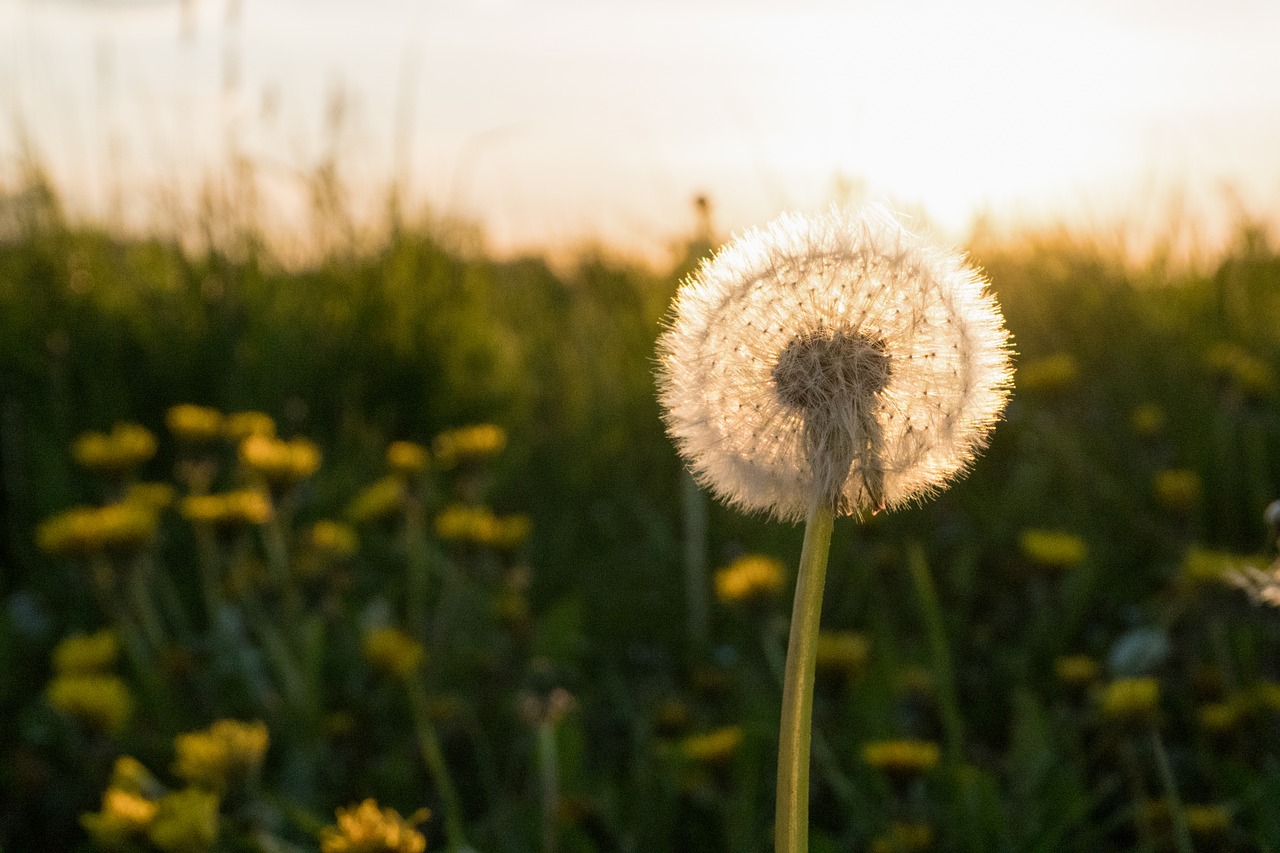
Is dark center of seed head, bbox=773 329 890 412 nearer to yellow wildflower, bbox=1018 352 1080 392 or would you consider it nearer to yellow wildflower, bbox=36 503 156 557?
yellow wildflower, bbox=36 503 156 557

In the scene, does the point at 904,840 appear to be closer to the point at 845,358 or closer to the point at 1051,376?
the point at 845,358

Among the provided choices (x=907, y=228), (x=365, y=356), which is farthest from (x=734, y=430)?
(x=365, y=356)

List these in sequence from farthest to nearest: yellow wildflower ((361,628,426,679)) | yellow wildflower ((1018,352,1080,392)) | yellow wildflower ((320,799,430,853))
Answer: yellow wildflower ((1018,352,1080,392))
yellow wildflower ((361,628,426,679))
yellow wildflower ((320,799,430,853))

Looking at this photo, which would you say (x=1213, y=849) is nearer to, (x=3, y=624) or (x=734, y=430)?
(x=734, y=430)

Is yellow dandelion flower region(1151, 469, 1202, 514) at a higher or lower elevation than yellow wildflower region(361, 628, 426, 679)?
higher

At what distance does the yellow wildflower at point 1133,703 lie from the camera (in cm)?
150

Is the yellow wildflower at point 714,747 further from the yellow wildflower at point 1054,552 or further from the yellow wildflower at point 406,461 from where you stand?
the yellow wildflower at point 406,461

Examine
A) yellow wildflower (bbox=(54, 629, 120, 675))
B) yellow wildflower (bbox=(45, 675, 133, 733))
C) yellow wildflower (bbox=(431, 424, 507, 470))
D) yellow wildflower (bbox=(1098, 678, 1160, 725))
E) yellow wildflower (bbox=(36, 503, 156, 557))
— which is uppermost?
yellow wildflower (bbox=(431, 424, 507, 470))

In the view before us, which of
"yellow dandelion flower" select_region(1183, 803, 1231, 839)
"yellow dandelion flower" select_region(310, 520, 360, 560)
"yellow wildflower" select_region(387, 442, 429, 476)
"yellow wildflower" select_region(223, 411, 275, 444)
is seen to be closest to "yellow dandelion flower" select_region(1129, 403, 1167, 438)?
"yellow dandelion flower" select_region(1183, 803, 1231, 839)

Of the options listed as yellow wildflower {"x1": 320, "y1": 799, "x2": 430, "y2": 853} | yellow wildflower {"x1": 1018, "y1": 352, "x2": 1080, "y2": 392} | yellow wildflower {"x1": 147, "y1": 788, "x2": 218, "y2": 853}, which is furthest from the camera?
yellow wildflower {"x1": 1018, "y1": 352, "x2": 1080, "y2": 392}

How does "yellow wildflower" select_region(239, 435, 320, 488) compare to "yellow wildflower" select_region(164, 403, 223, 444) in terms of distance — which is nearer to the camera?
"yellow wildflower" select_region(239, 435, 320, 488)

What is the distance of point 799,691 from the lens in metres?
0.63

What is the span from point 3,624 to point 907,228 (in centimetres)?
217

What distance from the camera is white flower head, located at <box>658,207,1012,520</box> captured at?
2.47ft
